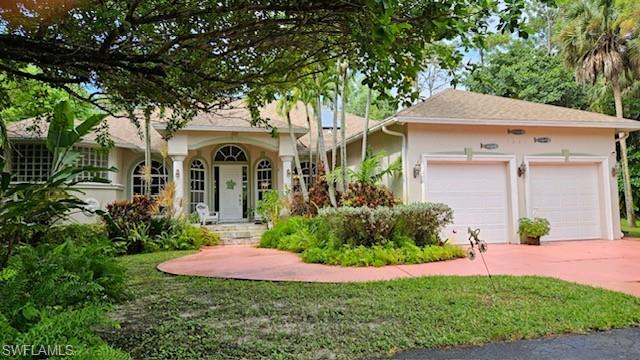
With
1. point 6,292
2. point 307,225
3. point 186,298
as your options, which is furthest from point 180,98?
point 307,225

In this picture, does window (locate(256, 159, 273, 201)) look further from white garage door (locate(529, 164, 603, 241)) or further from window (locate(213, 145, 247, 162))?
white garage door (locate(529, 164, 603, 241))

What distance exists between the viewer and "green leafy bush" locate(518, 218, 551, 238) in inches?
456

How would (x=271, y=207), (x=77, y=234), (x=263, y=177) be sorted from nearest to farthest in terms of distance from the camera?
(x=77, y=234), (x=271, y=207), (x=263, y=177)

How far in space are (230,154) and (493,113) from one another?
999cm

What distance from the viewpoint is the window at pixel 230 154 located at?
17.2 meters

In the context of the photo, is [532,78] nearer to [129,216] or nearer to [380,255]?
[380,255]

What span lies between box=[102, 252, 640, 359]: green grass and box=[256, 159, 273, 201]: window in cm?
1060

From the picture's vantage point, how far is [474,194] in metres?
12.1

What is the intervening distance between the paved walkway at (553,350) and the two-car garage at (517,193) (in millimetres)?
7671

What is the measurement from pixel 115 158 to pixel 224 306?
1224 cm

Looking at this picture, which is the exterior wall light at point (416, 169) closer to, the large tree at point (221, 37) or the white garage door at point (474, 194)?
the white garage door at point (474, 194)

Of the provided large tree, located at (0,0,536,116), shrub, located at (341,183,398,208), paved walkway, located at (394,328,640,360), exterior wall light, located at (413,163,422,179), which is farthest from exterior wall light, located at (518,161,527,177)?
paved walkway, located at (394,328,640,360)

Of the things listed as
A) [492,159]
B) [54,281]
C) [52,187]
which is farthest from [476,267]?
[52,187]

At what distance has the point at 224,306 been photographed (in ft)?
17.7
